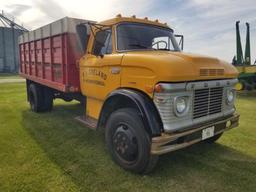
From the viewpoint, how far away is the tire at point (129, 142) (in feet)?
11.8

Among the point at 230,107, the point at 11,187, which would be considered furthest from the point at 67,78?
the point at 230,107

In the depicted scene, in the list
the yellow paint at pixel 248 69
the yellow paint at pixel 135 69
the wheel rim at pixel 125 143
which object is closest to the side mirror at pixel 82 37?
the yellow paint at pixel 135 69

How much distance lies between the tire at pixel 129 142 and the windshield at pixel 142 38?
123 centimetres

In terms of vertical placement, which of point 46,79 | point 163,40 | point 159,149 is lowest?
point 159,149

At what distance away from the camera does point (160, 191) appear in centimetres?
341

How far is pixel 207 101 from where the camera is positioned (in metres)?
3.88

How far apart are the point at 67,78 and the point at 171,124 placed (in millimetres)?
3016

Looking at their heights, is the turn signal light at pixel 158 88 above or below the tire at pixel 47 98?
above

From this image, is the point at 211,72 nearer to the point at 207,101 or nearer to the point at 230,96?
the point at 207,101

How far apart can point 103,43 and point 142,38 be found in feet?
2.48

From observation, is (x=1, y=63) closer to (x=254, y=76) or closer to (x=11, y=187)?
(x=254, y=76)

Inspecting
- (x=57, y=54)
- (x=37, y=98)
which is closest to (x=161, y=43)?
(x=57, y=54)

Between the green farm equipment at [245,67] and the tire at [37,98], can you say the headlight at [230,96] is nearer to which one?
the tire at [37,98]

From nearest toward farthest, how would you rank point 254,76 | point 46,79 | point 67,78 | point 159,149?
point 159,149, point 67,78, point 46,79, point 254,76
